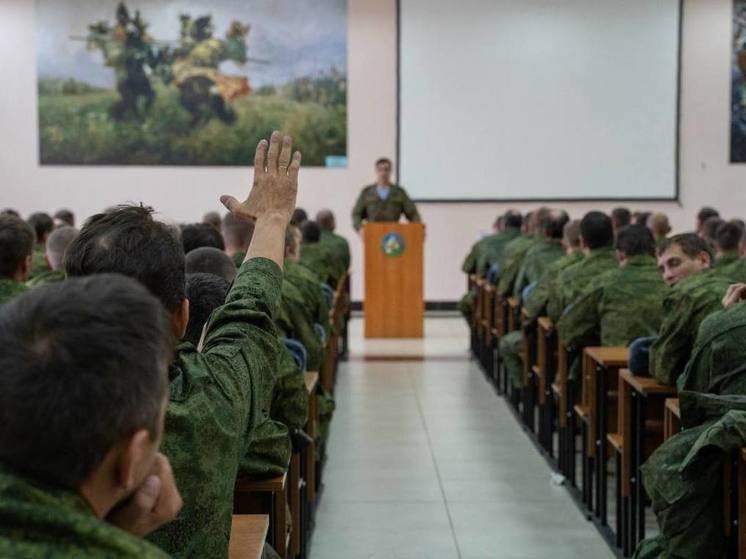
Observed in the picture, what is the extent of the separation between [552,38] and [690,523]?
34.6ft

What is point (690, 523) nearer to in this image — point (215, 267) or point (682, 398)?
point (682, 398)

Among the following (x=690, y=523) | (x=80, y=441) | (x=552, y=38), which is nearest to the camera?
(x=80, y=441)

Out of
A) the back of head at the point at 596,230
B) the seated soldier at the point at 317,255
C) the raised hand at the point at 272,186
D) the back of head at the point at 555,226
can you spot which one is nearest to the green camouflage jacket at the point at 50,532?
the raised hand at the point at 272,186

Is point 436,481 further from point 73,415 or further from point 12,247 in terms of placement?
point 73,415

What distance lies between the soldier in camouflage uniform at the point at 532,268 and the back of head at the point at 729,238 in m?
1.15

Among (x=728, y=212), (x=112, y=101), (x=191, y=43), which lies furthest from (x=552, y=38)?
(x=112, y=101)

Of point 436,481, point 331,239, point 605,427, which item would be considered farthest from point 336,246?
point 605,427

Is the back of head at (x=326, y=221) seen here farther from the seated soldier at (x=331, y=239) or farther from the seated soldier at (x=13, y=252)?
the seated soldier at (x=13, y=252)

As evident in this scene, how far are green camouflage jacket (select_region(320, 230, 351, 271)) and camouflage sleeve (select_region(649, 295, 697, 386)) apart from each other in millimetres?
5310

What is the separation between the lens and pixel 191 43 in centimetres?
1370

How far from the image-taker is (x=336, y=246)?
33.7 ft

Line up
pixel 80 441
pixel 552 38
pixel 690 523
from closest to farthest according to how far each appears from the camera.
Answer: pixel 80 441 → pixel 690 523 → pixel 552 38

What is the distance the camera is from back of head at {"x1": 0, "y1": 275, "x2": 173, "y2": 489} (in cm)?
117

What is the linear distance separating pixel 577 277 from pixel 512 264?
2168 millimetres
